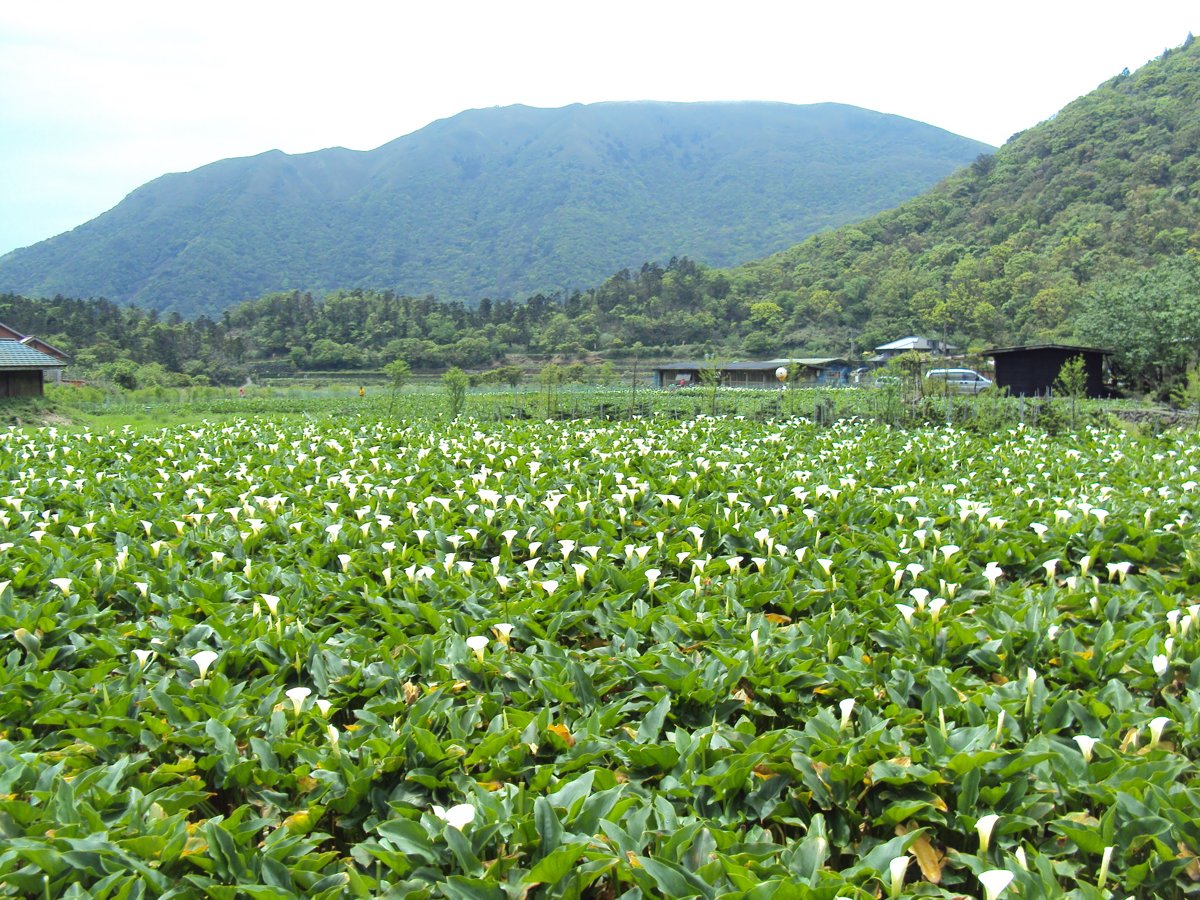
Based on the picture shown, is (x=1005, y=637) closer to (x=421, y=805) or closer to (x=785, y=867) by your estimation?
(x=785, y=867)

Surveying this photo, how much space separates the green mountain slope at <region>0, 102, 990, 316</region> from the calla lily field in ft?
439

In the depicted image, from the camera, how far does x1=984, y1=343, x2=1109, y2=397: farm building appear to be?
27906mm

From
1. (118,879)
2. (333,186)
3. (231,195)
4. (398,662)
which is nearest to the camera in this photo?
(118,879)

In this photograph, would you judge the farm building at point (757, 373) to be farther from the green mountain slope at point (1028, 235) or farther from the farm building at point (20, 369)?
the farm building at point (20, 369)

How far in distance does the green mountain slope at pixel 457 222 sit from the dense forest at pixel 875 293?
54.8m

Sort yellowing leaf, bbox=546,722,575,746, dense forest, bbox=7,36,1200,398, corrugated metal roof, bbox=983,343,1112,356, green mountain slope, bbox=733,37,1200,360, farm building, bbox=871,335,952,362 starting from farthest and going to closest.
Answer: dense forest, bbox=7,36,1200,398 → green mountain slope, bbox=733,37,1200,360 → farm building, bbox=871,335,952,362 → corrugated metal roof, bbox=983,343,1112,356 → yellowing leaf, bbox=546,722,575,746

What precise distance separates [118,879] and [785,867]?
6.20 feet

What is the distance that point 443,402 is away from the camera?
2973 centimetres

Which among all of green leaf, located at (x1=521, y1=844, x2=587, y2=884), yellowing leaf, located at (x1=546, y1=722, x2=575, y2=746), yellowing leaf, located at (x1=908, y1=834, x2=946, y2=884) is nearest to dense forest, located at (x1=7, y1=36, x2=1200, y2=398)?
yellowing leaf, located at (x1=908, y1=834, x2=946, y2=884)

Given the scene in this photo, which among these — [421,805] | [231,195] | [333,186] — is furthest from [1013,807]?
[333,186]

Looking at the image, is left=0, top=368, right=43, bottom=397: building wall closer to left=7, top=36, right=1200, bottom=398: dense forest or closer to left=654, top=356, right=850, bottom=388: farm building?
left=7, top=36, right=1200, bottom=398: dense forest

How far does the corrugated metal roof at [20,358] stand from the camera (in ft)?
90.4

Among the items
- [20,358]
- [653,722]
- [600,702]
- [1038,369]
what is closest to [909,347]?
[1038,369]

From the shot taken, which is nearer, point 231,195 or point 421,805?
point 421,805
